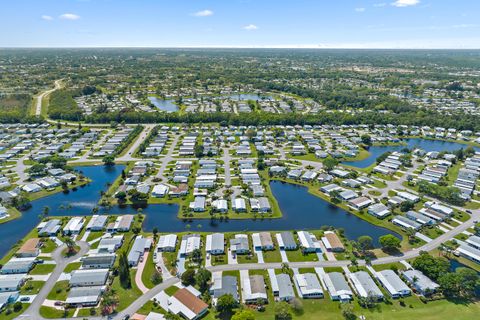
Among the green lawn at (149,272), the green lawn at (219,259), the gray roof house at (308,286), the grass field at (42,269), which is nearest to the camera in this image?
the gray roof house at (308,286)

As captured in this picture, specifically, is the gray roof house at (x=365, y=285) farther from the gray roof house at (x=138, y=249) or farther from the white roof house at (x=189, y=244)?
the gray roof house at (x=138, y=249)

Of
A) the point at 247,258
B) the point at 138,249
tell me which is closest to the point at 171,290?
the point at 138,249

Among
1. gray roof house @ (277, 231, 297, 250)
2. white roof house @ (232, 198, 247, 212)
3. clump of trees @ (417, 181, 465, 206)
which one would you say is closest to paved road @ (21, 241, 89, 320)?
white roof house @ (232, 198, 247, 212)

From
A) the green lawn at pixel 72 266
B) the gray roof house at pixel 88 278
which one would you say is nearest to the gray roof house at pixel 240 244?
the gray roof house at pixel 88 278

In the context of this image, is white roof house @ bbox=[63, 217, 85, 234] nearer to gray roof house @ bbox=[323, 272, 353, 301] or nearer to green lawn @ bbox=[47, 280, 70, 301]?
green lawn @ bbox=[47, 280, 70, 301]

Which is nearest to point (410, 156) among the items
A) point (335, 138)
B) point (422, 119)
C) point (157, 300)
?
point (335, 138)

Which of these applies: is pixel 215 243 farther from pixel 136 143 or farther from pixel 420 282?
pixel 136 143
